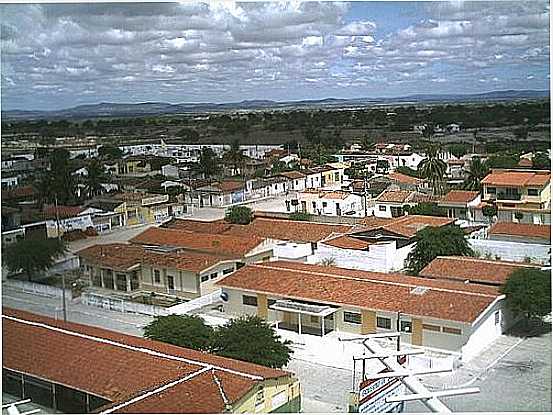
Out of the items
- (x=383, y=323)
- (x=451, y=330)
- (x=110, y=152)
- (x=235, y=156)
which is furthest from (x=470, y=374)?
(x=110, y=152)

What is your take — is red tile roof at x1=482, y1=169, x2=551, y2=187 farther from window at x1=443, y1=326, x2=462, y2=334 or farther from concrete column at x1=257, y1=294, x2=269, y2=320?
concrete column at x1=257, y1=294, x2=269, y2=320

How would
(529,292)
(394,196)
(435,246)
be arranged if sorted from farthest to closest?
(394,196) → (435,246) → (529,292)

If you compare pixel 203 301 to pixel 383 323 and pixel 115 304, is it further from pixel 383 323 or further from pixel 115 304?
pixel 383 323

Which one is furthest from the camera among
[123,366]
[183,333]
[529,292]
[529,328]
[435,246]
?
[435,246]

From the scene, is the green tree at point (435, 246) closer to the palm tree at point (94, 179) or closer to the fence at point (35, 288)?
the palm tree at point (94, 179)

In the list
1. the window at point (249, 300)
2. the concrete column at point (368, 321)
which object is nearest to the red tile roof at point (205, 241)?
the window at point (249, 300)

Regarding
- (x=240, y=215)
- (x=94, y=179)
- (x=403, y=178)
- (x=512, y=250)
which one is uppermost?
(x=94, y=179)

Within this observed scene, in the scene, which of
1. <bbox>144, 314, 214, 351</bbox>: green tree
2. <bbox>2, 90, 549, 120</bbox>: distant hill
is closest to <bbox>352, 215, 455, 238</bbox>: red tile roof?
<bbox>2, 90, 549, 120</bbox>: distant hill
